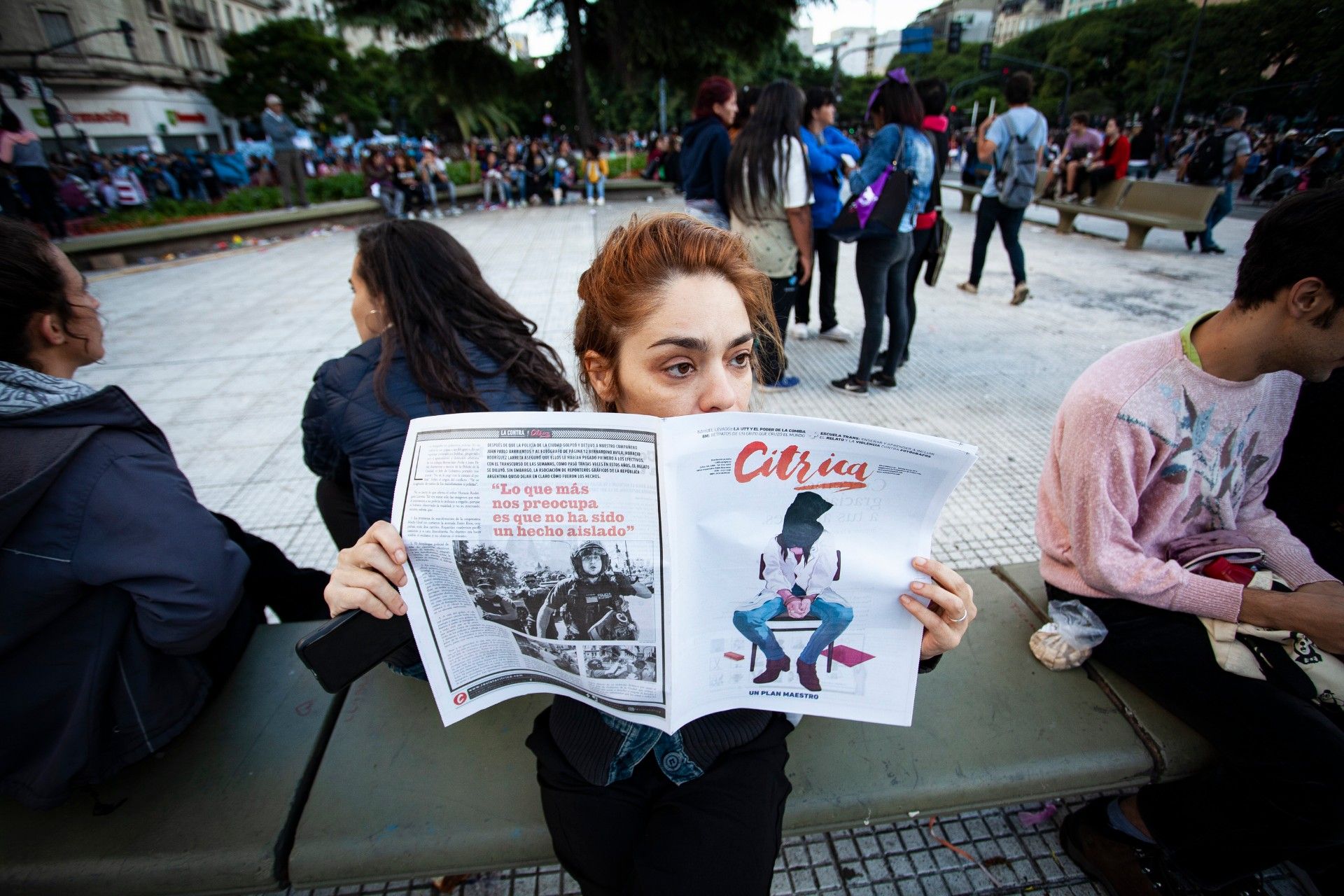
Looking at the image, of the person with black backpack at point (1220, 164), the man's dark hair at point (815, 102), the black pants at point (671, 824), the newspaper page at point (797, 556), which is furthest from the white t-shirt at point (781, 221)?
the black pants at point (671, 824)

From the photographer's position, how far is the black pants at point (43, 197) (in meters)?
8.31

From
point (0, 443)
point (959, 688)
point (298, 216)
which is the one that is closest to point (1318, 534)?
point (959, 688)

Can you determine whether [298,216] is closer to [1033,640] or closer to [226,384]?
[226,384]

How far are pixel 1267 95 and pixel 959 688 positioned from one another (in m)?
2.76

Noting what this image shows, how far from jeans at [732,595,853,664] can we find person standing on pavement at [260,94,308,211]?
13320 millimetres

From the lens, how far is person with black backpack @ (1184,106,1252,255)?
3.80m

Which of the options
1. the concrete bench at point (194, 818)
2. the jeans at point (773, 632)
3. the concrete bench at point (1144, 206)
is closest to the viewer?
the jeans at point (773, 632)

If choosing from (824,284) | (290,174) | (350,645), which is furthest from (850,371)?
(290,174)

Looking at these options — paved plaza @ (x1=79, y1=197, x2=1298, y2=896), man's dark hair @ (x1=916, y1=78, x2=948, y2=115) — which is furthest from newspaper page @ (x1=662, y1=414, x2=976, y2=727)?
man's dark hair @ (x1=916, y1=78, x2=948, y2=115)

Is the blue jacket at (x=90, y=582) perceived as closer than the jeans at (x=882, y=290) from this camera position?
Yes

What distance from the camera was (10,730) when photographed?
1.15m

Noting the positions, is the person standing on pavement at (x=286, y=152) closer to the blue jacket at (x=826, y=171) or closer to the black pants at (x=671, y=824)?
the blue jacket at (x=826, y=171)

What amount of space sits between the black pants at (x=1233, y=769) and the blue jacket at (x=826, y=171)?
3.54m

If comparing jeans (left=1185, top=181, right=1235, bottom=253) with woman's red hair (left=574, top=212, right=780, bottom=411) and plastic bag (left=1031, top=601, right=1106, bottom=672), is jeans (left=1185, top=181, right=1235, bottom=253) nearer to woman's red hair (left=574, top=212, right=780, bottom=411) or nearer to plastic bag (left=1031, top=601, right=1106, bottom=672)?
plastic bag (left=1031, top=601, right=1106, bottom=672)
